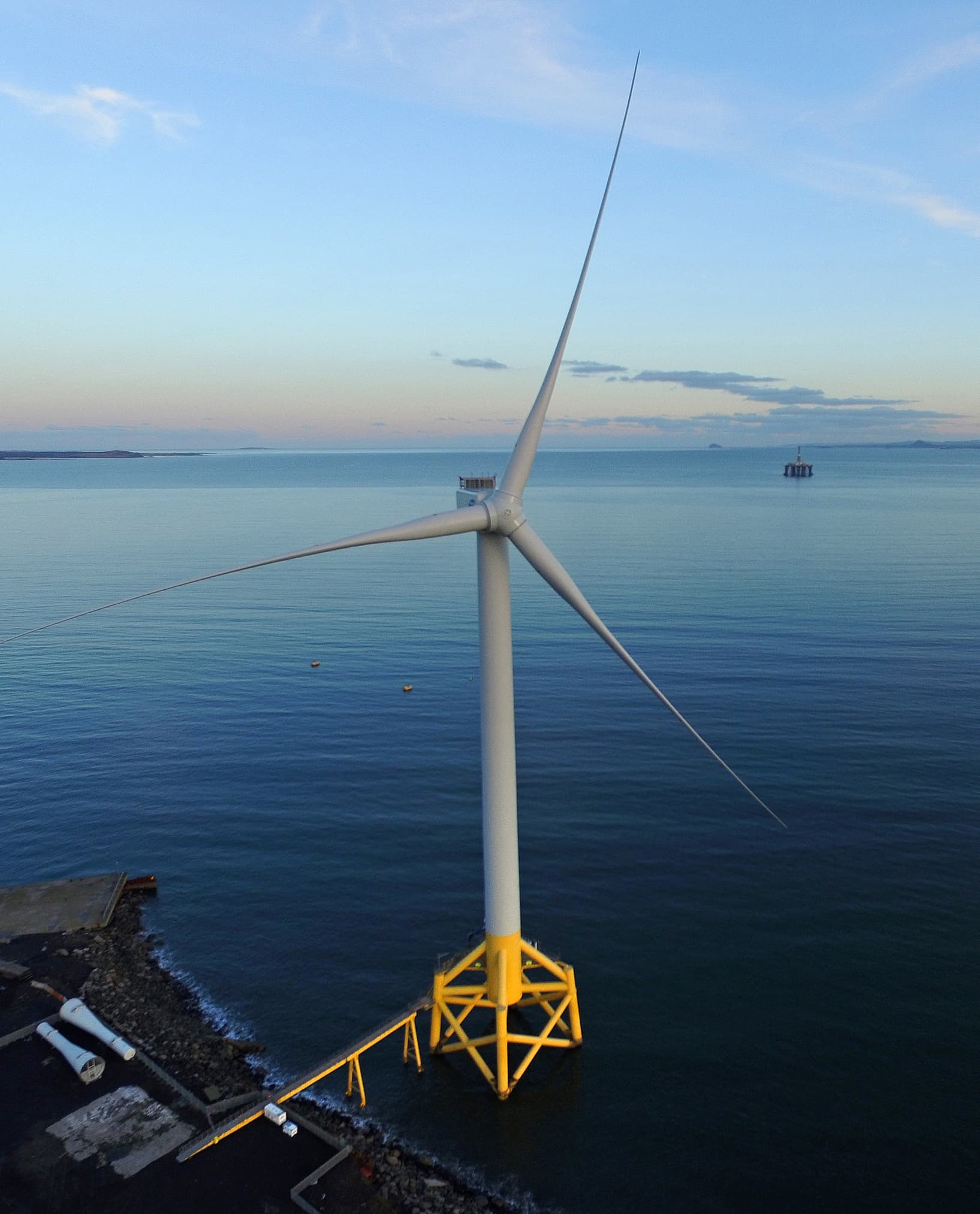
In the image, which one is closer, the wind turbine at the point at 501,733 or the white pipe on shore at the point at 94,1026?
the wind turbine at the point at 501,733

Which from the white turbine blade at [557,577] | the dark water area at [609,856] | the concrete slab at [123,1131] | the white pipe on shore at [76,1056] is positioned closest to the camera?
the white turbine blade at [557,577]

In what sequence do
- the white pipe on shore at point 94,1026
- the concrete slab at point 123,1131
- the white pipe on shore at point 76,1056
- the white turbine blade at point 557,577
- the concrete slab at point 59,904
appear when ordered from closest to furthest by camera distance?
the white turbine blade at point 557,577 < the concrete slab at point 123,1131 < the white pipe on shore at point 76,1056 < the white pipe on shore at point 94,1026 < the concrete slab at point 59,904

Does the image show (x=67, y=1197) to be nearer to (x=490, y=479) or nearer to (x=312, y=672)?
(x=490, y=479)

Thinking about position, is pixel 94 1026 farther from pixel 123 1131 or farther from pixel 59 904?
pixel 59 904

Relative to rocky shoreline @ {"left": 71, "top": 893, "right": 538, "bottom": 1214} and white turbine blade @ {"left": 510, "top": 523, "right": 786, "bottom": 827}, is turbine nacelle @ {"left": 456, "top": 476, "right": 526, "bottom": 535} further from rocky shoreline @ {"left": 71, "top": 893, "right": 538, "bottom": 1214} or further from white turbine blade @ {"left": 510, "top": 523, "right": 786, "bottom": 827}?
rocky shoreline @ {"left": 71, "top": 893, "right": 538, "bottom": 1214}

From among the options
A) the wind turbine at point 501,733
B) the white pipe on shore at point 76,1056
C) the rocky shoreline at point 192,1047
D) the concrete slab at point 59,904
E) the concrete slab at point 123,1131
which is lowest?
the rocky shoreline at point 192,1047

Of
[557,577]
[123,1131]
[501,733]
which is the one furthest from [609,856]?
[123,1131]

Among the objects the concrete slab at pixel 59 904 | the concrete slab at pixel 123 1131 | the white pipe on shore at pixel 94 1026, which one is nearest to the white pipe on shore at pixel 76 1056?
the white pipe on shore at pixel 94 1026

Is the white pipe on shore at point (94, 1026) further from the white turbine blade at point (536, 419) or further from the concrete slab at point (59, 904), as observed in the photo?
the white turbine blade at point (536, 419)

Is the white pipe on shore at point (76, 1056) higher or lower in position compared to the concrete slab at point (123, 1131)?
higher
